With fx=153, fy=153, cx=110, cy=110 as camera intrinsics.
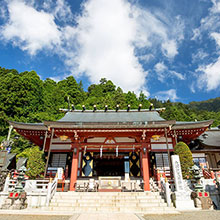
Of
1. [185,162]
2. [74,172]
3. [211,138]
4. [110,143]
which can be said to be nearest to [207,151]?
[211,138]

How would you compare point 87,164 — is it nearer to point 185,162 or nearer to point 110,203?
point 110,203

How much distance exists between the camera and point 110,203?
828cm

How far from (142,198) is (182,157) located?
12.4ft

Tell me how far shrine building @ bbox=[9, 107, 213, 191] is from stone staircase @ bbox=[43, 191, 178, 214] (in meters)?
1.82

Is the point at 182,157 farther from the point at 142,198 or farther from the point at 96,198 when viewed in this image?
the point at 96,198

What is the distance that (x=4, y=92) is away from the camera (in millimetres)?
32406

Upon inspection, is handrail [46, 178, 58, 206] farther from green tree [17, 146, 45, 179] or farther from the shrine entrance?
the shrine entrance

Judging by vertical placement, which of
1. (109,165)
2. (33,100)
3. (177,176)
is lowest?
(177,176)

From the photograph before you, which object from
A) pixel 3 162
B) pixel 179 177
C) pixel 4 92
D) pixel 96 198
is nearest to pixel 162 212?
pixel 179 177

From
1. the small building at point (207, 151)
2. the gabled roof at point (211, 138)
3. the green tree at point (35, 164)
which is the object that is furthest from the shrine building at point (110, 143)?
the gabled roof at point (211, 138)

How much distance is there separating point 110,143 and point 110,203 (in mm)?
5039

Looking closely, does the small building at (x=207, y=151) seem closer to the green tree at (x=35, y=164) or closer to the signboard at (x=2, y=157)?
the green tree at (x=35, y=164)

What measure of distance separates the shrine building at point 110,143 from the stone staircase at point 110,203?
182 centimetres

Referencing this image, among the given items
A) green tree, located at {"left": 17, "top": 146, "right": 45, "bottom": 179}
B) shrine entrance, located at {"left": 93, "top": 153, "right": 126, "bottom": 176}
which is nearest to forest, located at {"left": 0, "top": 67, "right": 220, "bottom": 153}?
shrine entrance, located at {"left": 93, "top": 153, "right": 126, "bottom": 176}
